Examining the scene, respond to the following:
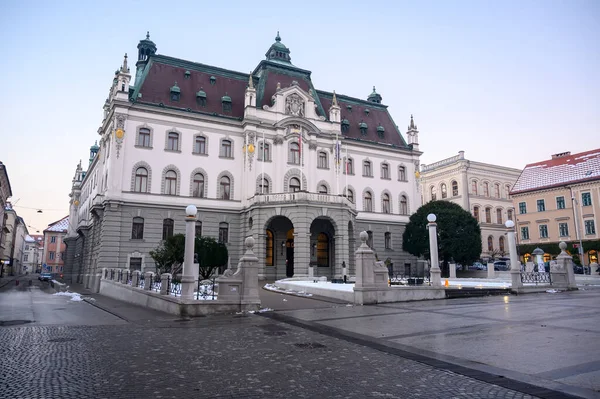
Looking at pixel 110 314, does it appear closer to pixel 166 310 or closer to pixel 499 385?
pixel 166 310

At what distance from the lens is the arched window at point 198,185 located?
39.4m

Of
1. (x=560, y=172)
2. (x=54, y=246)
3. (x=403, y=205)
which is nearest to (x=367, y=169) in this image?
(x=403, y=205)

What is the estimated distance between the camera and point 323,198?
124 feet

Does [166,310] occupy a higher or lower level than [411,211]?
lower

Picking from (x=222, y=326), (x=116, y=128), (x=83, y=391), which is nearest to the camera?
(x=83, y=391)

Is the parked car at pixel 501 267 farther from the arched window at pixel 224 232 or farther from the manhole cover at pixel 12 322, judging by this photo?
the manhole cover at pixel 12 322

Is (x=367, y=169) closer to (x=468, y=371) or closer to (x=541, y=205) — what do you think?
(x=541, y=205)

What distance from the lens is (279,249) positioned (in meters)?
40.4

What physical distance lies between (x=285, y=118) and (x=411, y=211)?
19.8 m

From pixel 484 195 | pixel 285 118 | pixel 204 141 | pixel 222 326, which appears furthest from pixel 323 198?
pixel 484 195

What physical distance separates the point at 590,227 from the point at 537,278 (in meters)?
32.4

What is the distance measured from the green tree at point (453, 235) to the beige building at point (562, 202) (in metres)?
17.2

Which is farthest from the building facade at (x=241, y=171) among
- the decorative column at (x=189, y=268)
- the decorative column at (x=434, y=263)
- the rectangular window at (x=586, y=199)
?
the rectangular window at (x=586, y=199)

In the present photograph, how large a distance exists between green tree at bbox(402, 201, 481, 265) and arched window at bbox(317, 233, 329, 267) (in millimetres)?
10725
